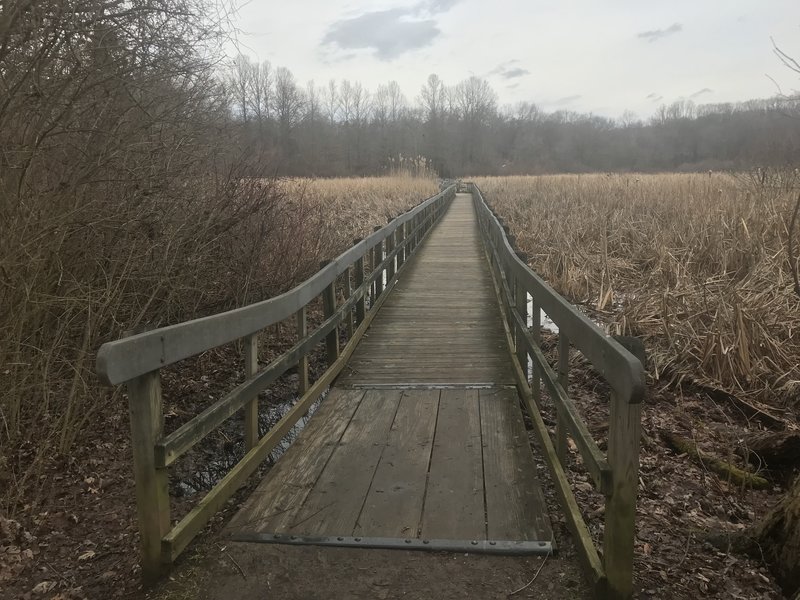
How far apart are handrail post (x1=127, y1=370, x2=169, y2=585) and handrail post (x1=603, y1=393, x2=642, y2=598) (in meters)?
1.79

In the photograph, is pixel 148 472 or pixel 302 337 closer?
pixel 148 472

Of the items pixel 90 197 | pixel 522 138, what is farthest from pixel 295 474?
pixel 522 138

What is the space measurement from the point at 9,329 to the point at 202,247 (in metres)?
2.24

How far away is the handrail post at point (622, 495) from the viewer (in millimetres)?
2197

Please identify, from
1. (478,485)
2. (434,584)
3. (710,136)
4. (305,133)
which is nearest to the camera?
(434,584)

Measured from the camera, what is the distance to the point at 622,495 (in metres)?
2.24

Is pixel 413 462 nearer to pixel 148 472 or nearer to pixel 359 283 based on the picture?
pixel 148 472

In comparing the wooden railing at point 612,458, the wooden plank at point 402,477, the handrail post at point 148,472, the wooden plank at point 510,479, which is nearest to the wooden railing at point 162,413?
the handrail post at point 148,472

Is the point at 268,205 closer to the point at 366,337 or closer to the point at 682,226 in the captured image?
the point at 366,337

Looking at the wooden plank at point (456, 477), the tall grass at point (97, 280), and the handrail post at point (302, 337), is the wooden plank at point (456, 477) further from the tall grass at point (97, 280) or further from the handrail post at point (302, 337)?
the tall grass at point (97, 280)

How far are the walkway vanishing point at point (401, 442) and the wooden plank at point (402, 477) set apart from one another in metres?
0.01

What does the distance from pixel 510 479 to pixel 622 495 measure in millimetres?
1320

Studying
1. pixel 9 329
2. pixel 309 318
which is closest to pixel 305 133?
pixel 309 318

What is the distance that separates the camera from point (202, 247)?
6.14 metres
